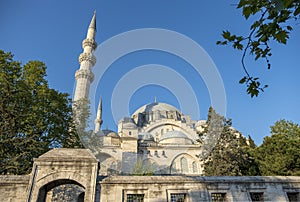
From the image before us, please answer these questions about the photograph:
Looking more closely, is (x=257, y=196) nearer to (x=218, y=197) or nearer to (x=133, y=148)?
(x=218, y=197)

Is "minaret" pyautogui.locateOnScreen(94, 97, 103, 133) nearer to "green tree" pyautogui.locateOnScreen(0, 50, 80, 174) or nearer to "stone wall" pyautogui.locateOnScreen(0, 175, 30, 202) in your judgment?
"green tree" pyautogui.locateOnScreen(0, 50, 80, 174)

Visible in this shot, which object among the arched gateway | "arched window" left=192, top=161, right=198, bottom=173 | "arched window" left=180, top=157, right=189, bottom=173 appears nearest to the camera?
the arched gateway

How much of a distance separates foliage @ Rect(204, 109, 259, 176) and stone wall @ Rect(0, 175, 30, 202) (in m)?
16.8

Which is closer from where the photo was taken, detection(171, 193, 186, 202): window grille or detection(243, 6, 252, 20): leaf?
detection(243, 6, 252, 20): leaf

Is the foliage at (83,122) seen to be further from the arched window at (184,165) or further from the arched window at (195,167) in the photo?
the arched window at (195,167)

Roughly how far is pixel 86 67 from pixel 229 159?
76.2 ft

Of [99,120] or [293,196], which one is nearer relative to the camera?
[293,196]

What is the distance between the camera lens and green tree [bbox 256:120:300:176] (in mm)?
18281

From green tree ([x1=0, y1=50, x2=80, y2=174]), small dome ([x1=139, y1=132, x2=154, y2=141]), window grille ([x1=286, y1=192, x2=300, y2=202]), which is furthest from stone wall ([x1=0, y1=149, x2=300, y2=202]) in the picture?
small dome ([x1=139, y1=132, x2=154, y2=141])

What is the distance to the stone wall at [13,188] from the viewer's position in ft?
28.7

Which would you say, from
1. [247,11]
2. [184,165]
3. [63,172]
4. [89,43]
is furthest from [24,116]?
[184,165]

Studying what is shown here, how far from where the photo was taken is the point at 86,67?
31250 millimetres

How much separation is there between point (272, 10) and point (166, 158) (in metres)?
35.9

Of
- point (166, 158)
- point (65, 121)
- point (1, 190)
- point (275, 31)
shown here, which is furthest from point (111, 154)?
point (275, 31)
